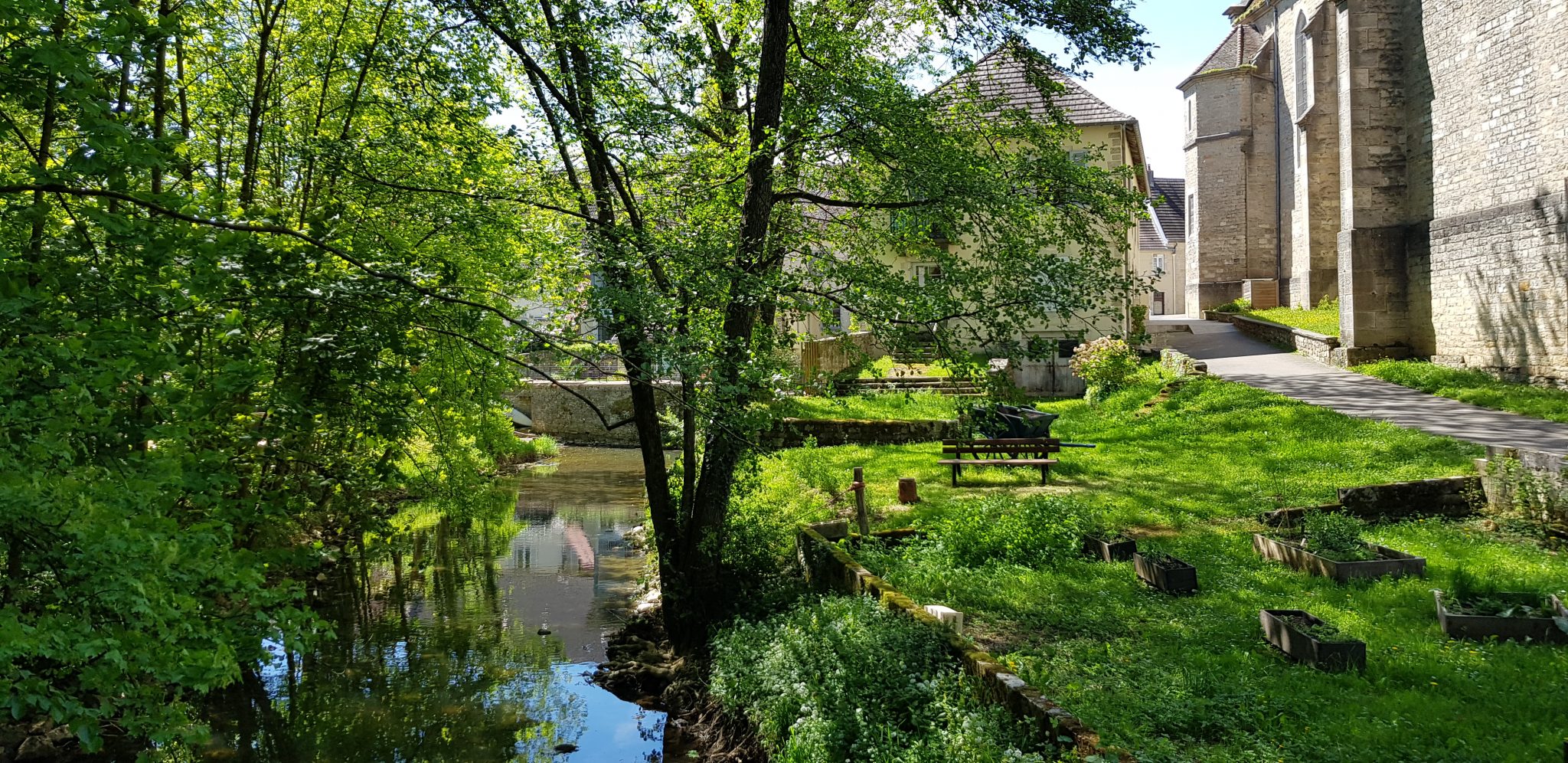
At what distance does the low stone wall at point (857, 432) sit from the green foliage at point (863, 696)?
34.7 ft

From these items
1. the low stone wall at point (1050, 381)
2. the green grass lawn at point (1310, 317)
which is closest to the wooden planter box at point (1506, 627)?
the low stone wall at point (1050, 381)

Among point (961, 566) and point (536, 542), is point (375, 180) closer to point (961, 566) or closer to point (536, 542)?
point (961, 566)

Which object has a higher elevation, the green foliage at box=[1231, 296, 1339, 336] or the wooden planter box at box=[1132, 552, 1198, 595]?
the green foliage at box=[1231, 296, 1339, 336]

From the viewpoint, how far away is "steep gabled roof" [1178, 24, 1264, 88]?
3750 cm

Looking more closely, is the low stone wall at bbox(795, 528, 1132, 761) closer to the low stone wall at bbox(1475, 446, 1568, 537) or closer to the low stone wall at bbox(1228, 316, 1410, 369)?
the low stone wall at bbox(1475, 446, 1568, 537)

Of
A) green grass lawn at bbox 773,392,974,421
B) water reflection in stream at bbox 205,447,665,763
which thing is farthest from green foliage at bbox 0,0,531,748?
green grass lawn at bbox 773,392,974,421

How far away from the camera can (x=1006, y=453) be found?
1398cm

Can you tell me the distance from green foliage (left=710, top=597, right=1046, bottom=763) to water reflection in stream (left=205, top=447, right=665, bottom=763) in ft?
4.93

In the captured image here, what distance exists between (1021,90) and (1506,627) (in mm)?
18619

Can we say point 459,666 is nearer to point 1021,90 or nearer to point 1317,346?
point 1021,90

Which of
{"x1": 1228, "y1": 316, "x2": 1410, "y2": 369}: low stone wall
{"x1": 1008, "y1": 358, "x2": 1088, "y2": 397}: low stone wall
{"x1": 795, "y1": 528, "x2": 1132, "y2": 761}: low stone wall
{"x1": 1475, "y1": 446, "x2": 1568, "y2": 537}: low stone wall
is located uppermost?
{"x1": 1228, "y1": 316, "x2": 1410, "y2": 369}: low stone wall

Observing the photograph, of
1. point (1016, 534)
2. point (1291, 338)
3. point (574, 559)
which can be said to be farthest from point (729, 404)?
point (1291, 338)

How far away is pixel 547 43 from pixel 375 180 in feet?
6.79

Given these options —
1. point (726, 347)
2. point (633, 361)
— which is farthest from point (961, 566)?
point (633, 361)
